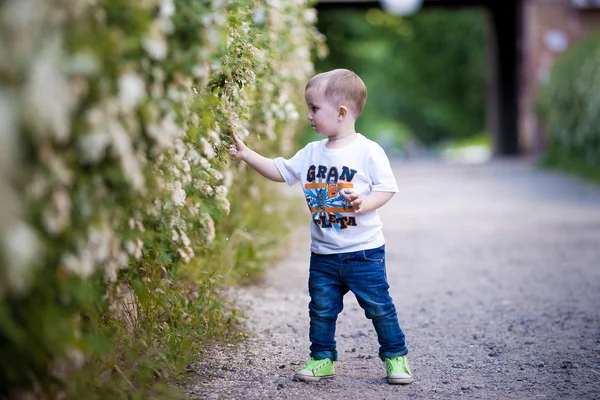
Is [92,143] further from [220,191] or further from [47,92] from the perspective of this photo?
[220,191]

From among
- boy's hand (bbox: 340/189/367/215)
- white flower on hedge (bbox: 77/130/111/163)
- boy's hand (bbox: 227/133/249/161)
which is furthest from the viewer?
boy's hand (bbox: 227/133/249/161)

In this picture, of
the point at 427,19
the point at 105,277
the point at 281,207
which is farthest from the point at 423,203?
the point at 427,19

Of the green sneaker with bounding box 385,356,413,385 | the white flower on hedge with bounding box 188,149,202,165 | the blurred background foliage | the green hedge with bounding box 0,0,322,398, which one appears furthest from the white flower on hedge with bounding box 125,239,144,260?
the blurred background foliage

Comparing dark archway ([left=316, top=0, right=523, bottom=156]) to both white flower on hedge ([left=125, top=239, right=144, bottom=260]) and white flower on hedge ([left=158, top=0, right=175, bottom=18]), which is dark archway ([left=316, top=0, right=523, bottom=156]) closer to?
white flower on hedge ([left=125, top=239, right=144, bottom=260])

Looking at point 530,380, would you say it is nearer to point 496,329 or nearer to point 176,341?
point 496,329

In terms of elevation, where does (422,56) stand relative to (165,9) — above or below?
above

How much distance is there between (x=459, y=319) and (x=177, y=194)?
2291mm

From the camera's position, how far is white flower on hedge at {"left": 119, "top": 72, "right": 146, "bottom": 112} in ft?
7.18

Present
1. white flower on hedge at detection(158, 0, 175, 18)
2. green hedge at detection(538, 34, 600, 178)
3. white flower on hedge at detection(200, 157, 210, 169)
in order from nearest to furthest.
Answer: white flower on hedge at detection(158, 0, 175, 18), white flower on hedge at detection(200, 157, 210, 169), green hedge at detection(538, 34, 600, 178)

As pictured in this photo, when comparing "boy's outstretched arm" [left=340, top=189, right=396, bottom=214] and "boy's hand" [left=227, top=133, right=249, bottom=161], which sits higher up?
"boy's hand" [left=227, top=133, right=249, bottom=161]

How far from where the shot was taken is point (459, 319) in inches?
196

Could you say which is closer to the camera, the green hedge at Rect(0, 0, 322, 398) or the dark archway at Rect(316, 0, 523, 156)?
the green hedge at Rect(0, 0, 322, 398)

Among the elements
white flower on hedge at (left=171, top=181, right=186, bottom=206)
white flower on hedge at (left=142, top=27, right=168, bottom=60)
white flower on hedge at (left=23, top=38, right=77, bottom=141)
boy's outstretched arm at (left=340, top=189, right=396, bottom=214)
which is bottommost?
boy's outstretched arm at (left=340, top=189, right=396, bottom=214)

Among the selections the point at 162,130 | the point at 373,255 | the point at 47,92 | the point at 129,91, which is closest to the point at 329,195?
the point at 373,255
